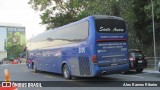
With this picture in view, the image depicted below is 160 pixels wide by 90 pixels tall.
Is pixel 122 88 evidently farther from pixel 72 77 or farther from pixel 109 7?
pixel 109 7

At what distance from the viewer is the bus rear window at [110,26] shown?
51.2 ft

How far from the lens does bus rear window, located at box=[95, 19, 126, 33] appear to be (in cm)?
1561

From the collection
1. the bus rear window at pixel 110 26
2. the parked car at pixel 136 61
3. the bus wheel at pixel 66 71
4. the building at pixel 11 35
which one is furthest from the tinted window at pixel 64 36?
the building at pixel 11 35

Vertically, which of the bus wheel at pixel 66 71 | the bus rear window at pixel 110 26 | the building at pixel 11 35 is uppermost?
the building at pixel 11 35

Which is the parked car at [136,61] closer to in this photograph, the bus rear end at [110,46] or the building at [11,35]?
the bus rear end at [110,46]

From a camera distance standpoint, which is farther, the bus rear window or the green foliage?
the green foliage

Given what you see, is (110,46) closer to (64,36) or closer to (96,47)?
(96,47)

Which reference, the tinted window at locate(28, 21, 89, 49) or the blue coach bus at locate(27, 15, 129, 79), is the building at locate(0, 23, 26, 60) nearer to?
the tinted window at locate(28, 21, 89, 49)

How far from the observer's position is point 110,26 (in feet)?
52.2

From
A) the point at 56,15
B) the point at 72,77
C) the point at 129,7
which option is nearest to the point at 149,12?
the point at 129,7

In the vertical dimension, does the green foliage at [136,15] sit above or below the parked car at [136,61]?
above

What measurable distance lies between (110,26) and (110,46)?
1.06 m

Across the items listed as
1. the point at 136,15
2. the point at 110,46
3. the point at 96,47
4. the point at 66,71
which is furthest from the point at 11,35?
the point at 96,47

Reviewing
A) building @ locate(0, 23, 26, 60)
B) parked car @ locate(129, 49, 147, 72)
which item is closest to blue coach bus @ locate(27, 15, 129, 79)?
parked car @ locate(129, 49, 147, 72)
